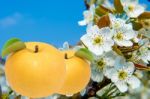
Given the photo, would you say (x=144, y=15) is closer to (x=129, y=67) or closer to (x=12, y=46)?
(x=129, y=67)

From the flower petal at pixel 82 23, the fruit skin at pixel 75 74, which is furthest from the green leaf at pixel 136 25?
the fruit skin at pixel 75 74

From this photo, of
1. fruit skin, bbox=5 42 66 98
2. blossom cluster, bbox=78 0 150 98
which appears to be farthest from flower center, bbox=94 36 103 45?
fruit skin, bbox=5 42 66 98

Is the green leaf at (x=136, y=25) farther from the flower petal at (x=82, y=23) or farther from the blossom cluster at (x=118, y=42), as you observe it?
the flower petal at (x=82, y=23)

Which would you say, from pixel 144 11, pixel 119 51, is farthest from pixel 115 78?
pixel 144 11

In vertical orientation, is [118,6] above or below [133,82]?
above

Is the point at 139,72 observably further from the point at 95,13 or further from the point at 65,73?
the point at 65,73

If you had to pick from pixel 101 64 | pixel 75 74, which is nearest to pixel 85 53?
pixel 75 74

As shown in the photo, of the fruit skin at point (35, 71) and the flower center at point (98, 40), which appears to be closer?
the fruit skin at point (35, 71)
